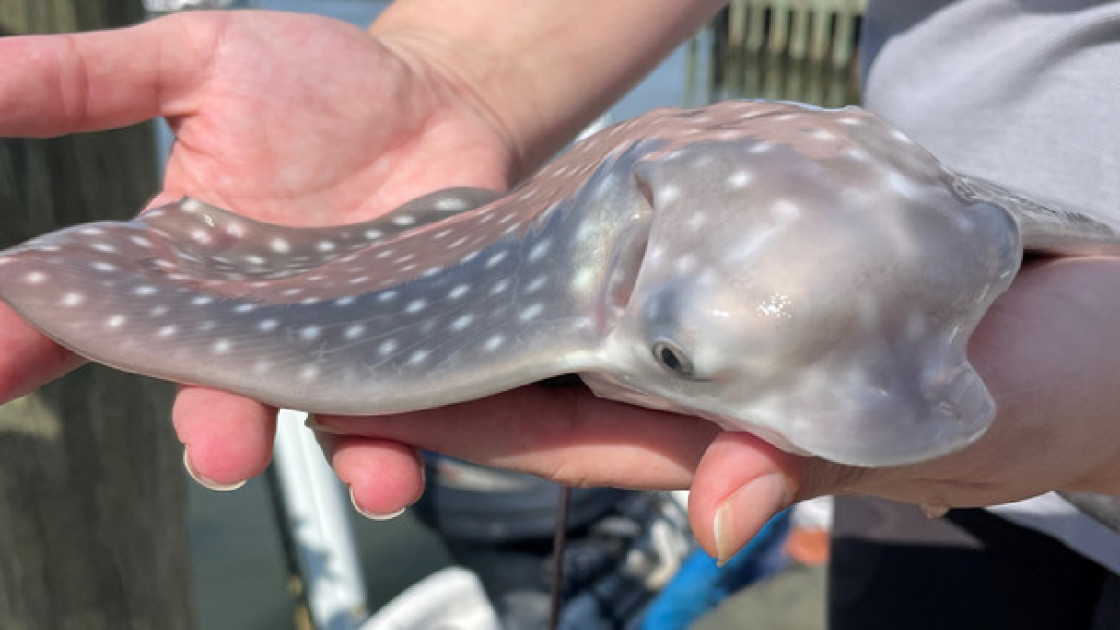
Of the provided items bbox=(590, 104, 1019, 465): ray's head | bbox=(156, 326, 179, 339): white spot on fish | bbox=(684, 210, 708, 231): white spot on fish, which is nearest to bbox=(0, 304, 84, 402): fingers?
bbox=(156, 326, 179, 339): white spot on fish

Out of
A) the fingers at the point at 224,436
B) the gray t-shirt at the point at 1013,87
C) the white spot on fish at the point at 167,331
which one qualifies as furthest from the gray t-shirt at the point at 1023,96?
the white spot on fish at the point at 167,331

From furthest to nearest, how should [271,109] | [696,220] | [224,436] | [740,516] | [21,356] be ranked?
[271,109] → [21,356] → [224,436] → [696,220] → [740,516]

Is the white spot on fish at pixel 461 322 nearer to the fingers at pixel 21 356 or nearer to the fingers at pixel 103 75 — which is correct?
the fingers at pixel 21 356

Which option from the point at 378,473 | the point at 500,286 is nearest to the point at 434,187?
the point at 500,286

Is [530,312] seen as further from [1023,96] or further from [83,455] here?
[83,455]

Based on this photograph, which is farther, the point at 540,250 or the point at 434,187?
the point at 434,187

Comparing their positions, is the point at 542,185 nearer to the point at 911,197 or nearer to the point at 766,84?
the point at 911,197

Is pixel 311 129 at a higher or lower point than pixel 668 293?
lower
